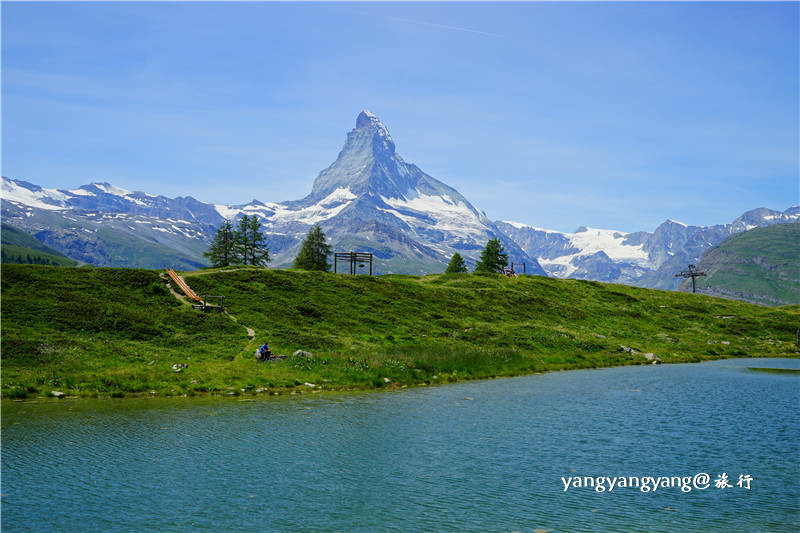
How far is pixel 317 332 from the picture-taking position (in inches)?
2493

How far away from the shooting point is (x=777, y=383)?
48812mm

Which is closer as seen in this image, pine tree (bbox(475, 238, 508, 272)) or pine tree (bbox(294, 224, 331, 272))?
pine tree (bbox(294, 224, 331, 272))

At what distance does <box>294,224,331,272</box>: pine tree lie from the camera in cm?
14288

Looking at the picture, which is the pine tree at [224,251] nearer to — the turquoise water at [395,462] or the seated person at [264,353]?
the seated person at [264,353]

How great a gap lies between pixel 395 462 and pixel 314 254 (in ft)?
413

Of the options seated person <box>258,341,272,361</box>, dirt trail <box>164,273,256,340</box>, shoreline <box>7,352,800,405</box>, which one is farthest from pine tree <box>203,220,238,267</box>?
shoreline <box>7,352,800,405</box>

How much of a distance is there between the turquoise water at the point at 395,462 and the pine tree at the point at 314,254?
104324 mm

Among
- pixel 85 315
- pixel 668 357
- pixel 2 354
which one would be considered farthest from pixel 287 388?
pixel 668 357

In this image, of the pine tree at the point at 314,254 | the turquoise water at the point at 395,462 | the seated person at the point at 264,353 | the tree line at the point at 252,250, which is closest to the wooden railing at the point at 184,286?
the seated person at the point at 264,353

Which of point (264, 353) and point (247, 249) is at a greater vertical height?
point (247, 249)

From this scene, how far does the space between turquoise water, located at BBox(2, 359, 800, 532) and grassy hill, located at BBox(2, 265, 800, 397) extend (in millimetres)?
5679

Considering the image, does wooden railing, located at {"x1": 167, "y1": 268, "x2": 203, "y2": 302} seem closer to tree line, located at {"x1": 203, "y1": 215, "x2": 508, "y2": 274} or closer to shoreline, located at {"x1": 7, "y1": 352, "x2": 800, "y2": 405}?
shoreline, located at {"x1": 7, "y1": 352, "x2": 800, "y2": 405}

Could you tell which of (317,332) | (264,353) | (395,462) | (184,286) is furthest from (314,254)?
(395,462)

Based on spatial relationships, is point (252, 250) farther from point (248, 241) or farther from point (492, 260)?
point (492, 260)
